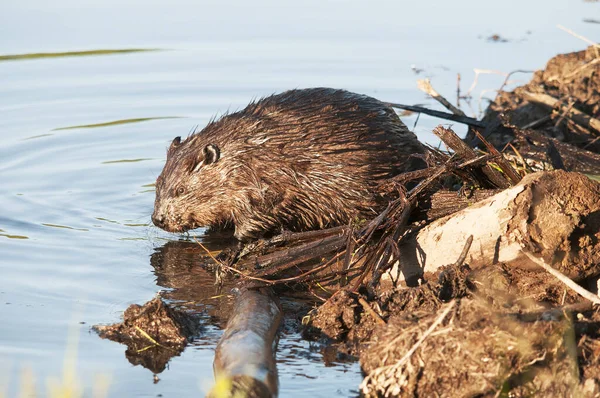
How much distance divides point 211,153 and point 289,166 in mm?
573

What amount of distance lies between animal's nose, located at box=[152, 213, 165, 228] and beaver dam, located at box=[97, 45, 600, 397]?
0.76 ft

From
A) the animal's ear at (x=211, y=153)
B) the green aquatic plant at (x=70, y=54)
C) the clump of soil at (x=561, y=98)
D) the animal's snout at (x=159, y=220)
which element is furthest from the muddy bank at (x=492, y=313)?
the green aquatic plant at (x=70, y=54)

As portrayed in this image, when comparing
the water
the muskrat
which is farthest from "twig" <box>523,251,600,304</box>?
the muskrat

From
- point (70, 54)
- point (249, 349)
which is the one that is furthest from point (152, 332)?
point (70, 54)

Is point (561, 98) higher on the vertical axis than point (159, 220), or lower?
higher

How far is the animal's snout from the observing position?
7199mm

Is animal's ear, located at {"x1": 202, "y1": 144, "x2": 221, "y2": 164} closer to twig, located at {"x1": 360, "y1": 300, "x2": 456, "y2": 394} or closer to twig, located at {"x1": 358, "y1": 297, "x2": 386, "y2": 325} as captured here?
twig, located at {"x1": 358, "y1": 297, "x2": 386, "y2": 325}

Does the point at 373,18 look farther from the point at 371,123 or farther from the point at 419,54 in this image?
the point at 371,123

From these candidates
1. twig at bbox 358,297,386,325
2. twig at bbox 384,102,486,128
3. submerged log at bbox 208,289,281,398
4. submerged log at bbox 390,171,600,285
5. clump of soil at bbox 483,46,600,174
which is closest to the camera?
submerged log at bbox 208,289,281,398

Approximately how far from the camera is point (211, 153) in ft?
23.0

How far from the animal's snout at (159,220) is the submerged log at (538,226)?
7.63 feet

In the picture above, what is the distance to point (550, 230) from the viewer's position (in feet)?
17.6

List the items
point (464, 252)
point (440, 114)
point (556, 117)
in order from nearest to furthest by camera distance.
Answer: point (464, 252)
point (440, 114)
point (556, 117)

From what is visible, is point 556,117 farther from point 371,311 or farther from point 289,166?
point 371,311
